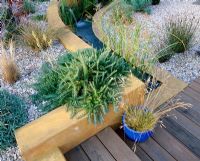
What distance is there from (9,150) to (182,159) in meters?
1.57

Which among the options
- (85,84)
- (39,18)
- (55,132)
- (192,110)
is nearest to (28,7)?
(39,18)

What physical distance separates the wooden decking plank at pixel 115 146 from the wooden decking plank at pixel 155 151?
176mm

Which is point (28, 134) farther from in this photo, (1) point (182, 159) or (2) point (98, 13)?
(2) point (98, 13)

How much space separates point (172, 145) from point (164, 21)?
8.17 feet

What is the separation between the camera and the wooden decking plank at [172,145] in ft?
7.69


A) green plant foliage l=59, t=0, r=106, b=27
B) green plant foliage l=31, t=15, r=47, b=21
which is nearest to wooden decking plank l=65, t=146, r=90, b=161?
green plant foliage l=31, t=15, r=47, b=21

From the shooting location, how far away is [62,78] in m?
2.60

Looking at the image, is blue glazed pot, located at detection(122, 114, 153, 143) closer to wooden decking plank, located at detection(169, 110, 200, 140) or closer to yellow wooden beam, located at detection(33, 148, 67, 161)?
wooden decking plank, located at detection(169, 110, 200, 140)

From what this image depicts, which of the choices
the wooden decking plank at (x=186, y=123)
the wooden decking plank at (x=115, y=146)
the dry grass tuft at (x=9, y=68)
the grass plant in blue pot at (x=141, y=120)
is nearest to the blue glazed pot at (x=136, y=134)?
the grass plant in blue pot at (x=141, y=120)

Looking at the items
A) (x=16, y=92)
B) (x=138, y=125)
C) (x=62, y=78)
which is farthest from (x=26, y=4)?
(x=138, y=125)

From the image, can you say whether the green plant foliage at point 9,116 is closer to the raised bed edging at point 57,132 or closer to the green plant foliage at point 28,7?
the raised bed edging at point 57,132

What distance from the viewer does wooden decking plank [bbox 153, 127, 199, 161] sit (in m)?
2.34

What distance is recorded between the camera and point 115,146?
240cm

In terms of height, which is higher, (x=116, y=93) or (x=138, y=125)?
(x=116, y=93)
